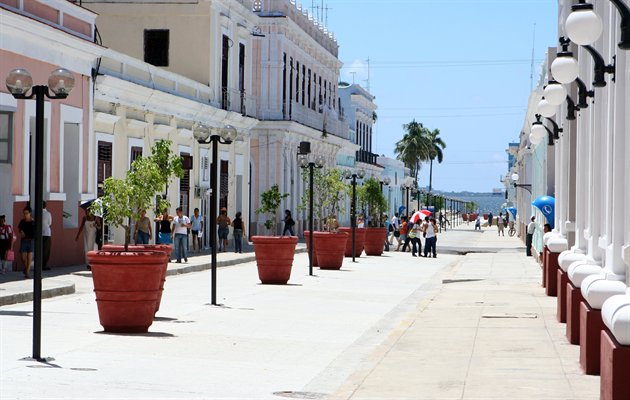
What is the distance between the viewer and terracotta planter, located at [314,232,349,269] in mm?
32531

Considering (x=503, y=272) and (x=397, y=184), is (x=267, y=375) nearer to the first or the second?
(x=503, y=272)

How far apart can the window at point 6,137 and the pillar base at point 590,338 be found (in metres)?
17.2

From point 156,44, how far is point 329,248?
14.8 m

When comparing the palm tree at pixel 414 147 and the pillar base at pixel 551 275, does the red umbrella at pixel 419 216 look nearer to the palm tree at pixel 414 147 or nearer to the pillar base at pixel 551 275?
the pillar base at pixel 551 275

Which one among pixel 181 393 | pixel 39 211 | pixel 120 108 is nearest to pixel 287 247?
pixel 120 108

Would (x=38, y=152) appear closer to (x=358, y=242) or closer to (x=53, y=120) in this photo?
(x=53, y=120)

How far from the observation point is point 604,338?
7.73 meters

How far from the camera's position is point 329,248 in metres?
32.7

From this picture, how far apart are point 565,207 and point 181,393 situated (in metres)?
10.0

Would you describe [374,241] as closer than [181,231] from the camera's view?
No

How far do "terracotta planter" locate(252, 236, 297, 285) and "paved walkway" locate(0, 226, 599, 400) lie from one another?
1.43 metres

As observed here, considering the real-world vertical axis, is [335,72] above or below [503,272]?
above

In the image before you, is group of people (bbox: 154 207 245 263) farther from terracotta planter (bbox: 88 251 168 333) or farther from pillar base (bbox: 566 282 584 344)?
pillar base (bbox: 566 282 584 344)

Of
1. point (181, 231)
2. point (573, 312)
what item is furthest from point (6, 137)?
point (573, 312)
